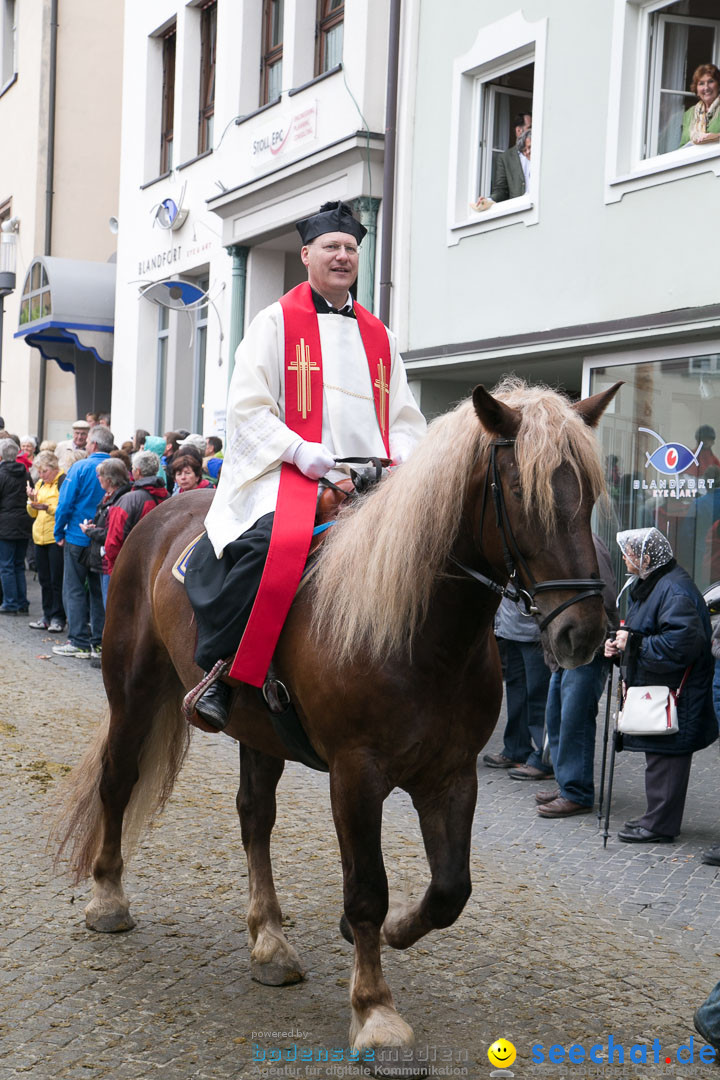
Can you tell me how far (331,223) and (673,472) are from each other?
688 cm

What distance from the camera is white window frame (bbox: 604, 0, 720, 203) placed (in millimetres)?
11062

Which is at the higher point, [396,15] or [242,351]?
[396,15]

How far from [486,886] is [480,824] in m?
1.25

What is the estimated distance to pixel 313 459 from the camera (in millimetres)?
4273

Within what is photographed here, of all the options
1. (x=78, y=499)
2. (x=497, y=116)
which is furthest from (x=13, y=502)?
(x=497, y=116)

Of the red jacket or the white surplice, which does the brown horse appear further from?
the red jacket

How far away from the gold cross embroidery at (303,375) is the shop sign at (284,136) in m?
12.0

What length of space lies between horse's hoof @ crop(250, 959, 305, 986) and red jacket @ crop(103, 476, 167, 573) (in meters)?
6.82

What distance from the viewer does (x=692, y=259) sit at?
1042 centimetres

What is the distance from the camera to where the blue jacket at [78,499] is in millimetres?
12766

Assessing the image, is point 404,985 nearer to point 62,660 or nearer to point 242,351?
point 242,351

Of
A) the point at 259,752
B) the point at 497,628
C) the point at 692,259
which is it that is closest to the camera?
the point at 259,752

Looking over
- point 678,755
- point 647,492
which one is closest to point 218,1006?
point 678,755

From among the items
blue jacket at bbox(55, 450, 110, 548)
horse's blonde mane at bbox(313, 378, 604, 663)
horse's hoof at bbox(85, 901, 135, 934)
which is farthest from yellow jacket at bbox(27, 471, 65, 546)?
horse's blonde mane at bbox(313, 378, 604, 663)
